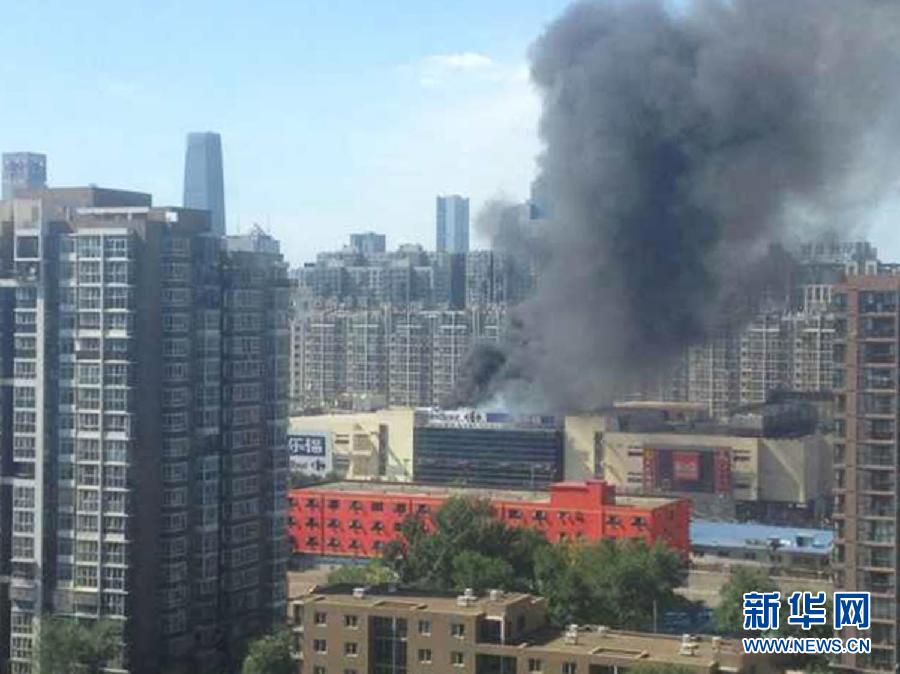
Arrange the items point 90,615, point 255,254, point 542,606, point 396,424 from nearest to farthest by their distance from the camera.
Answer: point 542,606 < point 90,615 < point 255,254 < point 396,424

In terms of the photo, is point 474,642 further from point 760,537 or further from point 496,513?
point 760,537

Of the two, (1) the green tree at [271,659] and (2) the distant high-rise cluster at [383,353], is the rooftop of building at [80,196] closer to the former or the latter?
(1) the green tree at [271,659]

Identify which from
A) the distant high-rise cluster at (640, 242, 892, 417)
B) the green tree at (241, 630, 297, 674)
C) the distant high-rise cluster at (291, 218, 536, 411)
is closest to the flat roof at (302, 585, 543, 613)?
the green tree at (241, 630, 297, 674)

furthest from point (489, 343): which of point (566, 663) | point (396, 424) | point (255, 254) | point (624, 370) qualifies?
point (566, 663)

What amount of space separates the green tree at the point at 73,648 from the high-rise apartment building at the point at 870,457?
489 cm

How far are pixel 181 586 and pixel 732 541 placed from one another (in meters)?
8.23

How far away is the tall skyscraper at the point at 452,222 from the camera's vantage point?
183ft

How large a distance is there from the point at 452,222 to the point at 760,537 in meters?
40.8

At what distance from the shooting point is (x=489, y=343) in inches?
893

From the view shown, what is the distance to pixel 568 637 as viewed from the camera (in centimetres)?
800

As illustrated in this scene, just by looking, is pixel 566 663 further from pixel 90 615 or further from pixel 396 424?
pixel 396 424

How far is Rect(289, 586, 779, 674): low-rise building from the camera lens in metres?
7.68

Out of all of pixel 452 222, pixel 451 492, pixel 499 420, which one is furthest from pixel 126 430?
pixel 452 222

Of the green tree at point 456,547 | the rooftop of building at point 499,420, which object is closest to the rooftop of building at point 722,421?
the rooftop of building at point 499,420
